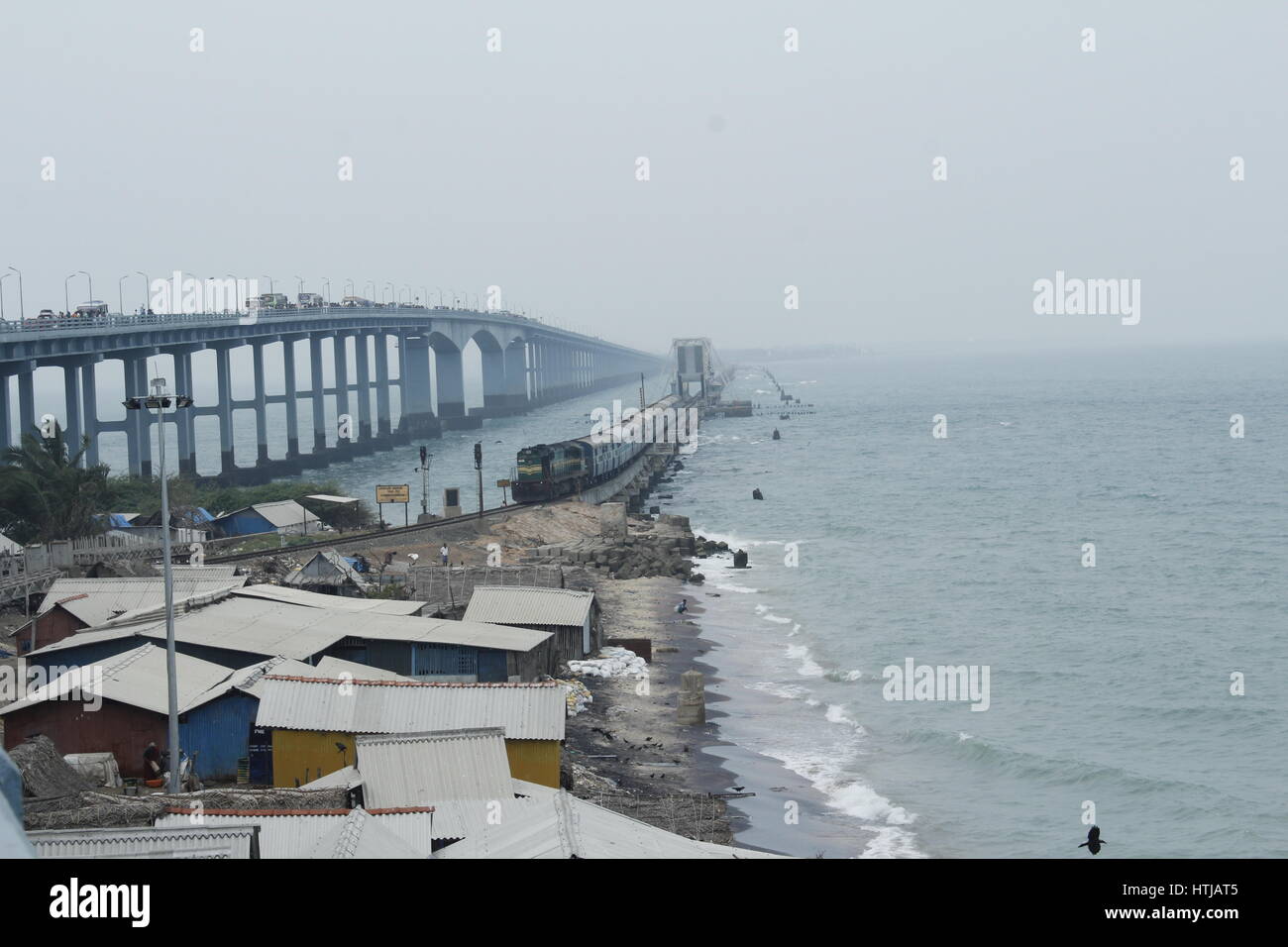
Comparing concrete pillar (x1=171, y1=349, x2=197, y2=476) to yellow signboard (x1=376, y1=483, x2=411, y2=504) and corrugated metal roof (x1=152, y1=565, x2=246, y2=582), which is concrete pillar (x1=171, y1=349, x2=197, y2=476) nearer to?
yellow signboard (x1=376, y1=483, x2=411, y2=504)

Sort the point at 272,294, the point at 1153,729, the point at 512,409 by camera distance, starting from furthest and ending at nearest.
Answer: the point at 512,409 < the point at 272,294 < the point at 1153,729

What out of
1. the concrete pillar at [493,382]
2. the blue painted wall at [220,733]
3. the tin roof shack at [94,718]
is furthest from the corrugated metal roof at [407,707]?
the concrete pillar at [493,382]

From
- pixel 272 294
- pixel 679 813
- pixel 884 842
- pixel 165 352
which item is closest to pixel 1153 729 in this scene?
pixel 884 842

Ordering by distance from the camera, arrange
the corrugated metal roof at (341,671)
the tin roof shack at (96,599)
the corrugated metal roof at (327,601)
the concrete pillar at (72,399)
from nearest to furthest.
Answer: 1. the corrugated metal roof at (341,671)
2. the tin roof shack at (96,599)
3. the corrugated metal roof at (327,601)
4. the concrete pillar at (72,399)

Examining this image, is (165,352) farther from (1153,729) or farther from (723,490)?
(1153,729)

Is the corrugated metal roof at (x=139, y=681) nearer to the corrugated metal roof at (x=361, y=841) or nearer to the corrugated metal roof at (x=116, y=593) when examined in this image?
the corrugated metal roof at (x=116, y=593)

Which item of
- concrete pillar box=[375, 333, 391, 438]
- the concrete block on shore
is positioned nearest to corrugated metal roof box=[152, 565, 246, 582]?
the concrete block on shore
